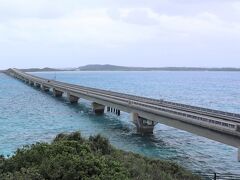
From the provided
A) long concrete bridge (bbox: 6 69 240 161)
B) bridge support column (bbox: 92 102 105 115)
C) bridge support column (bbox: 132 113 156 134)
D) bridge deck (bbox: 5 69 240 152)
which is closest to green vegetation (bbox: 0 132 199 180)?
bridge deck (bbox: 5 69 240 152)

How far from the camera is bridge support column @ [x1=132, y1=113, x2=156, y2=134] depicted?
54281 millimetres

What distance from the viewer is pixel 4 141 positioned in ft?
153

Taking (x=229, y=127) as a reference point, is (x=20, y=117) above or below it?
below

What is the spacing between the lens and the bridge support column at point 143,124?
54281 millimetres

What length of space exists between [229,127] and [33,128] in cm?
3132

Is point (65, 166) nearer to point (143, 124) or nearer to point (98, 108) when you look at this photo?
point (143, 124)

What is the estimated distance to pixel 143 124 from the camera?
55.2m

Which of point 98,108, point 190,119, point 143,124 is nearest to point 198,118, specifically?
point 190,119

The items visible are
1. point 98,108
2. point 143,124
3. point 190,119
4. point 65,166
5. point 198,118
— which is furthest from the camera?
point 98,108

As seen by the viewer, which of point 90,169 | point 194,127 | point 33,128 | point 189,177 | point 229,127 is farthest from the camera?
point 33,128

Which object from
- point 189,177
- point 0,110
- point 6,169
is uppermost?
point 6,169

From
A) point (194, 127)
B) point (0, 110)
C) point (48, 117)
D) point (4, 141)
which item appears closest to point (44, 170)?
point (194, 127)

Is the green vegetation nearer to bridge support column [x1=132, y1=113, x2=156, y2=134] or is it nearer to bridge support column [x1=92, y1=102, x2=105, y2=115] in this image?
bridge support column [x1=132, y1=113, x2=156, y2=134]

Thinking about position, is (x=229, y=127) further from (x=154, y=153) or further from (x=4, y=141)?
(x=4, y=141)
